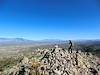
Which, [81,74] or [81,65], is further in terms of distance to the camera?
[81,65]

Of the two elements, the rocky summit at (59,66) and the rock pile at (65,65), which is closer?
the rocky summit at (59,66)

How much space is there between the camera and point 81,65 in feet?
294

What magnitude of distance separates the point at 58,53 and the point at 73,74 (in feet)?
57.3

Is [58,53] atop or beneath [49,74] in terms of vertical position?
atop

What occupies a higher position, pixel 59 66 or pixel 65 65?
pixel 65 65

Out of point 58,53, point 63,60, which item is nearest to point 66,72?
point 63,60

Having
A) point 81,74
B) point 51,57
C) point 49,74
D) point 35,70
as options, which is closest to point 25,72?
point 35,70

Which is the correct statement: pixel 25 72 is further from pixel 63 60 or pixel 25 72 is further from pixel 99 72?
pixel 99 72

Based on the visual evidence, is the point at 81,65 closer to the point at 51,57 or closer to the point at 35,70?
the point at 51,57

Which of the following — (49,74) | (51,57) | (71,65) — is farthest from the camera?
(51,57)

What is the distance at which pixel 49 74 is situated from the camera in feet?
260

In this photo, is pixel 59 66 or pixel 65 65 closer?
pixel 59 66

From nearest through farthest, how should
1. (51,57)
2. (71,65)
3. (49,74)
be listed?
1. (49,74)
2. (71,65)
3. (51,57)

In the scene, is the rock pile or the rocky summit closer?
the rocky summit
